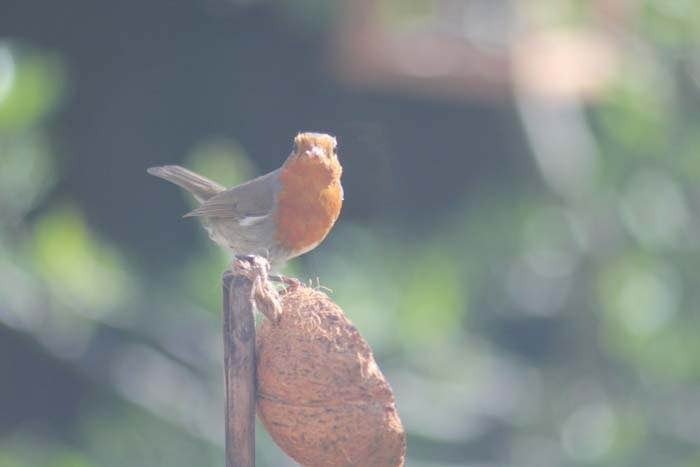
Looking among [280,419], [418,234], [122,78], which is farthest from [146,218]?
[280,419]

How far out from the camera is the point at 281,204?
253cm

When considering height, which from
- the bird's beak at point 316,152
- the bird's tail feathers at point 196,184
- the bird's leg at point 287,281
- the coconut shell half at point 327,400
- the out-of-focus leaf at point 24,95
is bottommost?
the coconut shell half at point 327,400

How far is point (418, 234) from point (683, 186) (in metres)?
1.14

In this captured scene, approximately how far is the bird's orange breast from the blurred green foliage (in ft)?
4.49

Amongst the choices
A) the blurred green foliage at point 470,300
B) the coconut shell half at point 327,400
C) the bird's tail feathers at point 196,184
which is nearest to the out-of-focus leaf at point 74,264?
the blurred green foliage at point 470,300

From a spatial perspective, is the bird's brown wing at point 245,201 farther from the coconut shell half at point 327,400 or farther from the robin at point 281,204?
the coconut shell half at point 327,400

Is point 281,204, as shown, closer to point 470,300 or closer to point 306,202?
point 306,202

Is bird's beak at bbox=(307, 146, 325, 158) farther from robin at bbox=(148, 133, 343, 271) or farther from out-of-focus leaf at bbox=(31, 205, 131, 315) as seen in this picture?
out-of-focus leaf at bbox=(31, 205, 131, 315)

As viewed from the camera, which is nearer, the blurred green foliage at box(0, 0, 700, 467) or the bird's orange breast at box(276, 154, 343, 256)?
the bird's orange breast at box(276, 154, 343, 256)

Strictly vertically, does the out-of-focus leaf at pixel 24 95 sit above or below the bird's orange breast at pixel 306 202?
above

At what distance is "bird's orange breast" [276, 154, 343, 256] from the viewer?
229 cm

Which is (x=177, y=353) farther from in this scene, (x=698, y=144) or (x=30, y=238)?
(x=698, y=144)

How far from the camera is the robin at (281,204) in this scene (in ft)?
7.45

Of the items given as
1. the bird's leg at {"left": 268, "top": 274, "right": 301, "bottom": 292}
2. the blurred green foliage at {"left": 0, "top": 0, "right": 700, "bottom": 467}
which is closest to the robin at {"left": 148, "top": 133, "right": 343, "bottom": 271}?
the bird's leg at {"left": 268, "top": 274, "right": 301, "bottom": 292}
